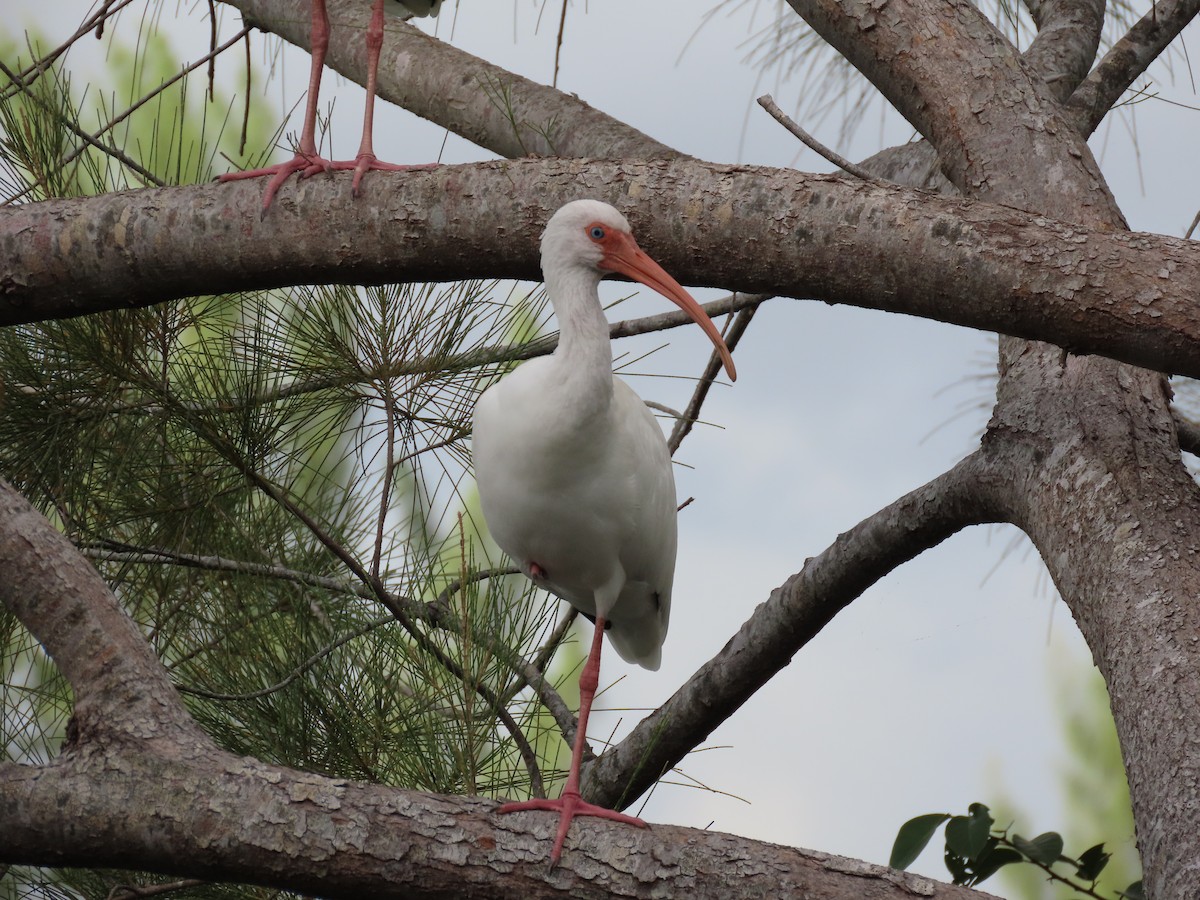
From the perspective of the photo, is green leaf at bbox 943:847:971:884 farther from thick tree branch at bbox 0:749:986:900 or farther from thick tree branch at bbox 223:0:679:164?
thick tree branch at bbox 223:0:679:164

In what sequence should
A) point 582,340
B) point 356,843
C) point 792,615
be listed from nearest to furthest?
point 356,843
point 582,340
point 792,615

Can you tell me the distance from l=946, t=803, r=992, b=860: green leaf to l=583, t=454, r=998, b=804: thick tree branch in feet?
1.69

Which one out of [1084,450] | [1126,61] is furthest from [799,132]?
[1126,61]

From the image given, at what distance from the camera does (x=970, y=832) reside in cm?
213

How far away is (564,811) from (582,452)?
70cm

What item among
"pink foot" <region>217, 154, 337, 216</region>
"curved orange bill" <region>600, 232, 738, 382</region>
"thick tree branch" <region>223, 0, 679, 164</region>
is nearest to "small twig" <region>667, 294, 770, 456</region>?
"thick tree branch" <region>223, 0, 679, 164</region>

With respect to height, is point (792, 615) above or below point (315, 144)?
below

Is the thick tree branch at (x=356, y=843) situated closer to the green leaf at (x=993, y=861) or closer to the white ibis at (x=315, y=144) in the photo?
the green leaf at (x=993, y=861)

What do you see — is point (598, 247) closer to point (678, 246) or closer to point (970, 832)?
point (678, 246)

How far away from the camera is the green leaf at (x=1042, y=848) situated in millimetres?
2188

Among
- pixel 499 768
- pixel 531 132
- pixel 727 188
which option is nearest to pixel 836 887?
pixel 499 768

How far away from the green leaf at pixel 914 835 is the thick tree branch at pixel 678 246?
2.41 ft

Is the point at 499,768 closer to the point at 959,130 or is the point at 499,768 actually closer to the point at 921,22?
the point at 959,130

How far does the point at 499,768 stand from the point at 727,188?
39.9 inches
